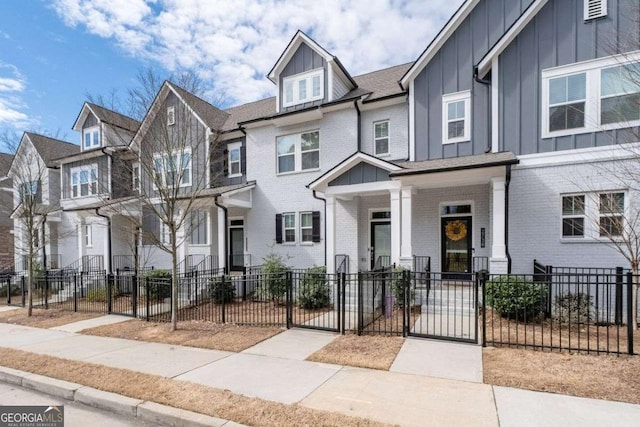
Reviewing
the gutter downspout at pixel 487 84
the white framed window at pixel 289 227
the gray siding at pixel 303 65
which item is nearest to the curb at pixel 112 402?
the white framed window at pixel 289 227

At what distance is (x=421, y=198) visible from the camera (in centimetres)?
1173

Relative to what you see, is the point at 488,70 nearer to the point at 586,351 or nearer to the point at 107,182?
the point at 586,351

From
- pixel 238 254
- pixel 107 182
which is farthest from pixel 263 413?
pixel 107 182

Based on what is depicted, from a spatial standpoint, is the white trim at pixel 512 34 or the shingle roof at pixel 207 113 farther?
the shingle roof at pixel 207 113

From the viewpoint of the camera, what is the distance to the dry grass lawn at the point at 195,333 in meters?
7.17

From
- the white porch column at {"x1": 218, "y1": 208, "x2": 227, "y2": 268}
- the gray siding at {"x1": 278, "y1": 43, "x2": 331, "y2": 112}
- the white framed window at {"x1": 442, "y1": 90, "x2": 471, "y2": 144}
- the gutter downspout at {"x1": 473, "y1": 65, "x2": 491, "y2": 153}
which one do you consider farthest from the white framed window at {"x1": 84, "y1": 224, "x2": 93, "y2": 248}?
the gutter downspout at {"x1": 473, "y1": 65, "x2": 491, "y2": 153}

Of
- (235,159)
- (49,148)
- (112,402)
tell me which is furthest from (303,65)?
(49,148)

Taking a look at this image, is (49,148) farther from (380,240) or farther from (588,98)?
(588,98)

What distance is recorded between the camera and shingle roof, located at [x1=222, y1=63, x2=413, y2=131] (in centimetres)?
1281

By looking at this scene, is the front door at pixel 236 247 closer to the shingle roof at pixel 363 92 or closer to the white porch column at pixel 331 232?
the shingle roof at pixel 363 92

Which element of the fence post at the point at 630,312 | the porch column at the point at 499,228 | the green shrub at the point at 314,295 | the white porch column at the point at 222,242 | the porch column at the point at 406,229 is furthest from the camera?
the white porch column at the point at 222,242

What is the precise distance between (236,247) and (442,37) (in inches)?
458

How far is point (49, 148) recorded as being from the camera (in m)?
21.8

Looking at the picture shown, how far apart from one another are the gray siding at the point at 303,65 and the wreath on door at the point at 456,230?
669 centimetres
